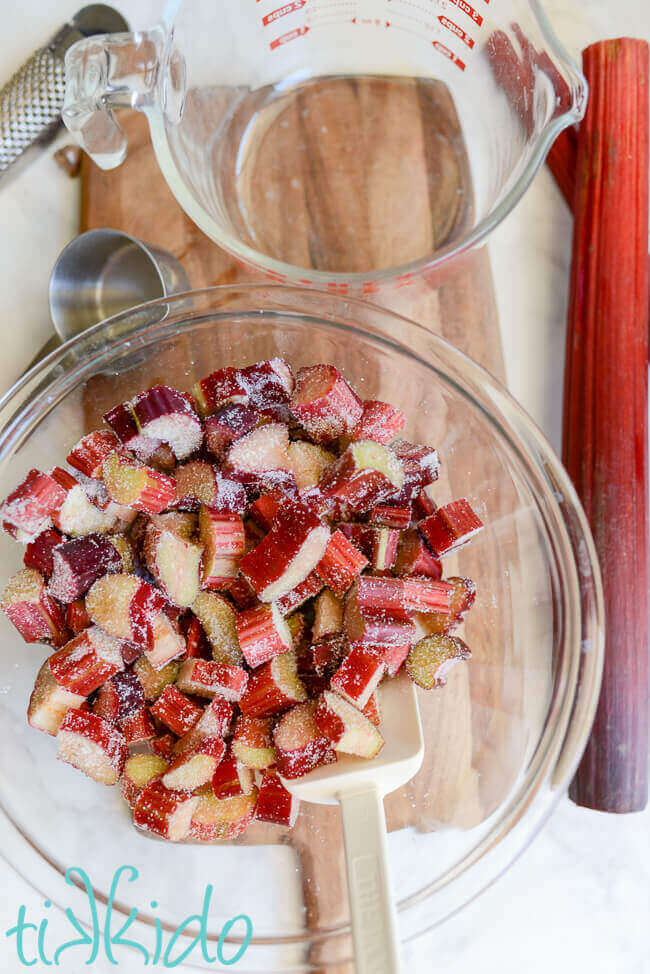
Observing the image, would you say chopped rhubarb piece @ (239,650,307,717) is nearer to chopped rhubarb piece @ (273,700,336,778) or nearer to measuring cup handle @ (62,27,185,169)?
chopped rhubarb piece @ (273,700,336,778)

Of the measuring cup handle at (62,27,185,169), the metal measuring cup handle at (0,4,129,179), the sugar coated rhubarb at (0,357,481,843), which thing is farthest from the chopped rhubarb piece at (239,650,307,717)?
the metal measuring cup handle at (0,4,129,179)

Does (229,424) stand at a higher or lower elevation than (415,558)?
higher

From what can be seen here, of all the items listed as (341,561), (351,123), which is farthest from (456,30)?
(341,561)

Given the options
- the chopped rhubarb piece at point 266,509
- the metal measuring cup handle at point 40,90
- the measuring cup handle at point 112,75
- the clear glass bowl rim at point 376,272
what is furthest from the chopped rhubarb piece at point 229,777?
the metal measuring cup handle at point 40,90

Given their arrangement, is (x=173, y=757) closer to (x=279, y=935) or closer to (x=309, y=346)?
(x=279, y=935)

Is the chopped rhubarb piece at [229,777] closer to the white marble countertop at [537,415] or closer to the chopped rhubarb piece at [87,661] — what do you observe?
the chopped rhubarb piece at [87,661]

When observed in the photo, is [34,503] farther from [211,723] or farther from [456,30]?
[456,30]

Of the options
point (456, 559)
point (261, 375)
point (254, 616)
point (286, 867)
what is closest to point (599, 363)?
point (456, 559)

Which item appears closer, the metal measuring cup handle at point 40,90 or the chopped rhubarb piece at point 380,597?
the chopped rhubarb piece at point 380,597
